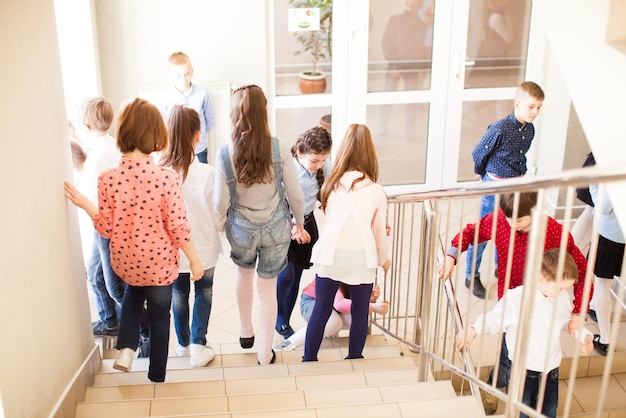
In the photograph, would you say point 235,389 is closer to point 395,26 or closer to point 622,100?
point 622,100

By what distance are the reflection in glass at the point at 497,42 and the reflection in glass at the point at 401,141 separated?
2.51 ft

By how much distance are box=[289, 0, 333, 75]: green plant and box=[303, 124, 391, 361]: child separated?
9.68 ft

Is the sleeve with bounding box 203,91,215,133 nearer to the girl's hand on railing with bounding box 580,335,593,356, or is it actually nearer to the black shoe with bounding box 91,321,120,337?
the black shoe with bounding box 91,321,120,337

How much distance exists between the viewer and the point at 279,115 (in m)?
6.70

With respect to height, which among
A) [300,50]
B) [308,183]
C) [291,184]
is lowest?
[308,183]

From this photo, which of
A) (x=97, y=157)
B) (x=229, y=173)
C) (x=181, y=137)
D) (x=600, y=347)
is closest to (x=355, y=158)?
(x=229, y=173)

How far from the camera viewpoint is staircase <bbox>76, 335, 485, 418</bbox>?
9.27 ft

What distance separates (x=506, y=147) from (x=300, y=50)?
7.43ft

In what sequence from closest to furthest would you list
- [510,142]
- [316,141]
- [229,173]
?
[229,173] < [316,141] < [510,142]

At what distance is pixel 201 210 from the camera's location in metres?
3.41

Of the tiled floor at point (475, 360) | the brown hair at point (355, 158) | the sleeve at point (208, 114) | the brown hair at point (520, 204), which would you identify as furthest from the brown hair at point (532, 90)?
the sleeve at point (208, 114)

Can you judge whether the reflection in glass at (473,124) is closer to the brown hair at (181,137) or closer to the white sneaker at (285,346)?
the white sneaker at (285,346)

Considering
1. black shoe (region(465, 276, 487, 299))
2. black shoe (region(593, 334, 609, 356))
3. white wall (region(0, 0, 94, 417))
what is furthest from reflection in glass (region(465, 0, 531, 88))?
white wall (region(0, 0, 94, 417))

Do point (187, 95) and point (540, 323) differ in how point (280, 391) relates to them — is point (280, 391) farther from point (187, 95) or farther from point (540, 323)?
point (187, 95)
